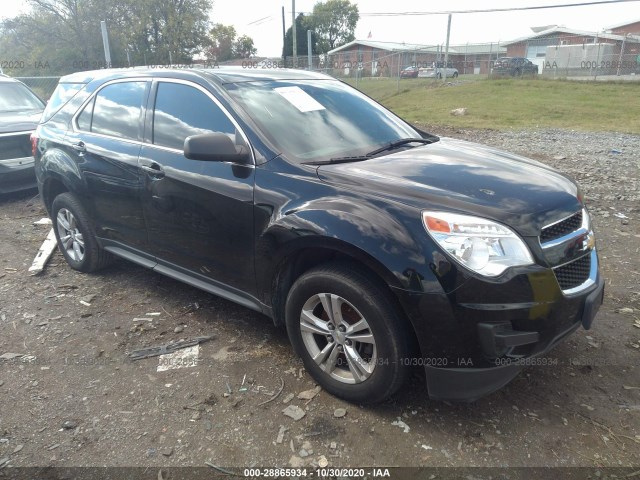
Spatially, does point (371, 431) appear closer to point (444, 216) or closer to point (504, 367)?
point (504, 367)

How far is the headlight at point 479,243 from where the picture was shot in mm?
2320

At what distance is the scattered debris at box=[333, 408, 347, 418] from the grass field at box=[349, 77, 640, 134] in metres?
13.2

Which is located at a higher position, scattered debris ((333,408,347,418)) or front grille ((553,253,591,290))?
front grille ((553,253,591,290))

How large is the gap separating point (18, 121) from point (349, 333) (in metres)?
7.45

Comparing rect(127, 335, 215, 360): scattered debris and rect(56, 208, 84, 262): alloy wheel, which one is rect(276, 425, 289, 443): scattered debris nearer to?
rect(127, 335, 215, 360): scattered debris

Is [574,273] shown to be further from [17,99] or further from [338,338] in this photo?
[17,99]

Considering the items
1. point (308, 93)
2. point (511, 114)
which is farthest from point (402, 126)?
point (511, 114)

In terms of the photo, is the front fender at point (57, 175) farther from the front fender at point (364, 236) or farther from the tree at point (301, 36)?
the tree at point (301, 36)

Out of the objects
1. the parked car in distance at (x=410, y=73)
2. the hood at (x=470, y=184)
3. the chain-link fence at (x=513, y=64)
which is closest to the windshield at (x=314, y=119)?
the hood at (x=470, y=184)

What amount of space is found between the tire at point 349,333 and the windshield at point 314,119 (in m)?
0.83

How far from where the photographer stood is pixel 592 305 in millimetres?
2600

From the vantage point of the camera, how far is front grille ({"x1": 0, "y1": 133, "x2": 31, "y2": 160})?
7.36 m

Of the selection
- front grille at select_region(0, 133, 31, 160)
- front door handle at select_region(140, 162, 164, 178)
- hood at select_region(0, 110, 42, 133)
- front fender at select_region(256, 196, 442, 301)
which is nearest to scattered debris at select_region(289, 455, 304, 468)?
front fender at select_region(256, 196, 442, 301)

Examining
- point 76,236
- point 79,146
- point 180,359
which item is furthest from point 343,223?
point 76,236
